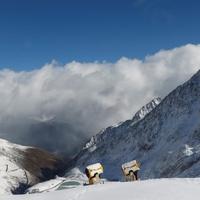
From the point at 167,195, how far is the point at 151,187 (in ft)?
7.21

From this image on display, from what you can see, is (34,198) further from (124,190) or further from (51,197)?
(124,190)

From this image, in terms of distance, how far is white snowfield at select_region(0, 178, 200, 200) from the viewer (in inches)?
1203

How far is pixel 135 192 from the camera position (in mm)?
31734

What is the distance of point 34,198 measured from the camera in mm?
32969

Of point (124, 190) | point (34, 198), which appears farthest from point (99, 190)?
point (34, 198)

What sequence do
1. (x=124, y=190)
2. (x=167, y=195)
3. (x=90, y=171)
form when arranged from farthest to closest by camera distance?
1. (x=90, y=171)
2. (x=124, y=190)
3. (x=167, y=195)

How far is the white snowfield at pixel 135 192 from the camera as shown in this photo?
30552 mm

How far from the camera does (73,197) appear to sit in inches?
1247

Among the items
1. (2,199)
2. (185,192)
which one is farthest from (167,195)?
(2,199)

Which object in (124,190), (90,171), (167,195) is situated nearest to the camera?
(167,195)

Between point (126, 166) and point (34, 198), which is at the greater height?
point (126, 166)

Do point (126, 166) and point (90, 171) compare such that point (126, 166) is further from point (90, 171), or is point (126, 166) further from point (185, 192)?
point (185, 192)

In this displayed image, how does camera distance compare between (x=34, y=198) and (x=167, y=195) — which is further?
(x=34, y=198)

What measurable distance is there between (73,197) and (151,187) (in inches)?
176
